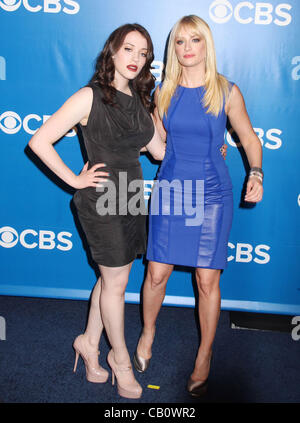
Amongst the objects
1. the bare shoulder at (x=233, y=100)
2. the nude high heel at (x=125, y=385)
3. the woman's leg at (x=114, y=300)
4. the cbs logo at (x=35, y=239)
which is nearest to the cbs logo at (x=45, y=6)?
the bare shoulder at (x=233, y=100)

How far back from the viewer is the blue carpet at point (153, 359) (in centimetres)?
227

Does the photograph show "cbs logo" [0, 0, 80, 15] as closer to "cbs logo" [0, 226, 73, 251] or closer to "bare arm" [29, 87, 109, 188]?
"bare arm" [29, 87, 109, 188]

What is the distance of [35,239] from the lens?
3.02 m

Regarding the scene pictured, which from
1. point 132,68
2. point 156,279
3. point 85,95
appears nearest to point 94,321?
point 156,279

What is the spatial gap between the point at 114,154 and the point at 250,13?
124cm

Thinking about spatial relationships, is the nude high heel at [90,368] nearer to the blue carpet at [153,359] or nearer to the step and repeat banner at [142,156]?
the blue carpet at [153,359]

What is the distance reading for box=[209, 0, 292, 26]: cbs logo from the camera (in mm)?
2484

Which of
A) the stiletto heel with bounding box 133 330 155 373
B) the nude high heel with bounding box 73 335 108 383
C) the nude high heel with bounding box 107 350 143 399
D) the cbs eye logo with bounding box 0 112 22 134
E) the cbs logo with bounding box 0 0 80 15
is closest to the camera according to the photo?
the nude high heel with bounding box 107 350 143 399

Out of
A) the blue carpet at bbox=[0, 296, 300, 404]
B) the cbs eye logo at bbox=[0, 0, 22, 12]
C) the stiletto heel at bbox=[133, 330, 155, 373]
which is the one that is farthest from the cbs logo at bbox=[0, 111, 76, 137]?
the stiletto heel at bbox=[133, 330, 155, 373]

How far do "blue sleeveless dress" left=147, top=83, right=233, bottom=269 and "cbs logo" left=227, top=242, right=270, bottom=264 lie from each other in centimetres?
73

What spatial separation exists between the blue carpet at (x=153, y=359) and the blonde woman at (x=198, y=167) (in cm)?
20

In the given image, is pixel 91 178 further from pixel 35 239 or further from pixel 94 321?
pixel 35 239

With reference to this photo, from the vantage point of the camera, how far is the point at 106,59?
6.40 feet
